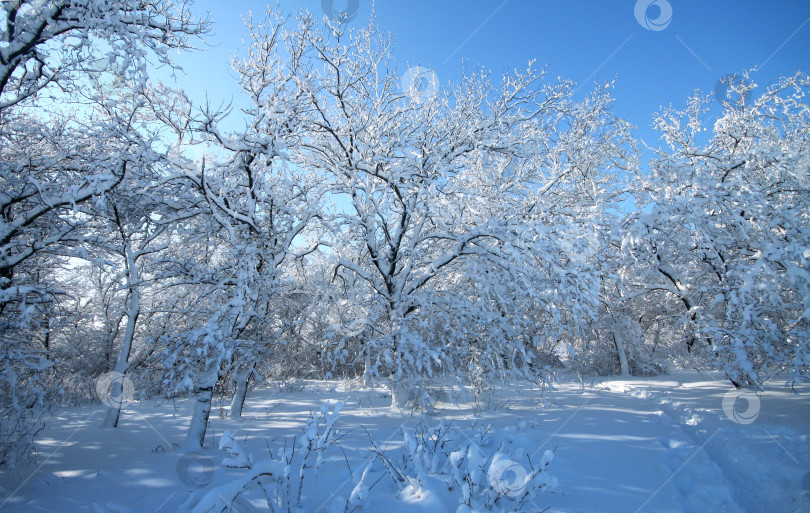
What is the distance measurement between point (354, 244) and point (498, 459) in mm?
6687

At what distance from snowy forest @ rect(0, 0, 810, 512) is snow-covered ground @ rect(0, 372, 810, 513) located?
8 centimetres

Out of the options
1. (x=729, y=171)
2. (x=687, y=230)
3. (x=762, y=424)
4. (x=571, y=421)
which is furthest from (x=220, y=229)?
(x=729, y=171)

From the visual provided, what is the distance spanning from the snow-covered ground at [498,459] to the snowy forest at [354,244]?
0.08m

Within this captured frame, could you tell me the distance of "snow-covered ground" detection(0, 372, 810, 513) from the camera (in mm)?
3066

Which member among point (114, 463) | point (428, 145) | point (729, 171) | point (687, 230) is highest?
point (428, 145)

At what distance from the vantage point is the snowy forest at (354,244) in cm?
408

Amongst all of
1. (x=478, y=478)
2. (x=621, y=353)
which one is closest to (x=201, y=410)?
(x=478, y=478)

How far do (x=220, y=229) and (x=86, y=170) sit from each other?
2.16 meters

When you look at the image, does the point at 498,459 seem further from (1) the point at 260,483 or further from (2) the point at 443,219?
(2) the point at 443,219

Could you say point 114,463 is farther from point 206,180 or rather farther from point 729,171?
point 729,171

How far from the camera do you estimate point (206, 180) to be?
18.1 ft

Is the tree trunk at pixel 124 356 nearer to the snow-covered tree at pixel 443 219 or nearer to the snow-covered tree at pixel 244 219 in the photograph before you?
the snow-covered tree at pixel 244 219

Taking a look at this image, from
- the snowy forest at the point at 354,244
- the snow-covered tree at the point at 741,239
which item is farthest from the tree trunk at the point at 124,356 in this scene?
the snow-covered tree at the point at 741,239

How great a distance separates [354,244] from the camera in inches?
356
